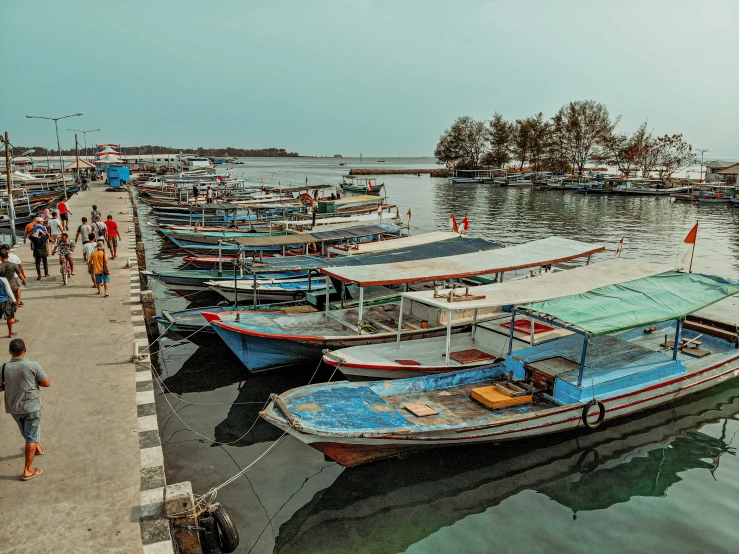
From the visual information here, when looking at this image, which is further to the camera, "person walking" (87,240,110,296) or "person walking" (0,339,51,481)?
"person walking" (87,240,110,296)

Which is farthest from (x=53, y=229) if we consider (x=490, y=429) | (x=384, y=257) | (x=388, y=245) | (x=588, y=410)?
(x=588, y=410)

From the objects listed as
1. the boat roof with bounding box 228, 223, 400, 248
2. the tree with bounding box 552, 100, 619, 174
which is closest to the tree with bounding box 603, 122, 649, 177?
the tree with bounding box 552, 100, 619, 174

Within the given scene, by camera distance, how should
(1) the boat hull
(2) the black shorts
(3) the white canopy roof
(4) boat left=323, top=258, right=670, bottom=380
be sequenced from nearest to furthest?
(1) the boat hull, (4) boat left=323, top=258, right=670, bottom=380, (2) the black shorts, (3) the white canopy roof

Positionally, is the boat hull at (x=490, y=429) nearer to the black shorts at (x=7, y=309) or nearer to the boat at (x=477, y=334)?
the boat at (x=477, y=334)

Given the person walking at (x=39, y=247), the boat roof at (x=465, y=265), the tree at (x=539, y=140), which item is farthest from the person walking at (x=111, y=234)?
the tree at (x=539, y=140)

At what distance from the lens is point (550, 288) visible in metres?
12.8

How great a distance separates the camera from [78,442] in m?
8.20

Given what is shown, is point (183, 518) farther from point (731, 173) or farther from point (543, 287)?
point (731, 173)

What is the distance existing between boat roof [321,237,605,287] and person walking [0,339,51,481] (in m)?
7.38

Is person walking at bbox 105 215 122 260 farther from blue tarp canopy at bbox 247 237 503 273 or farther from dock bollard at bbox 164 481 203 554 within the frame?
dock bollard at bbox 164 481 203 554

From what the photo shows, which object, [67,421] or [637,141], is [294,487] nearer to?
[67,421]

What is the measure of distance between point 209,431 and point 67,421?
3.21 m

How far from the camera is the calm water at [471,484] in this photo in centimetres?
846

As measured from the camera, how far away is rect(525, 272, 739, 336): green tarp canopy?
10875 millimetres
